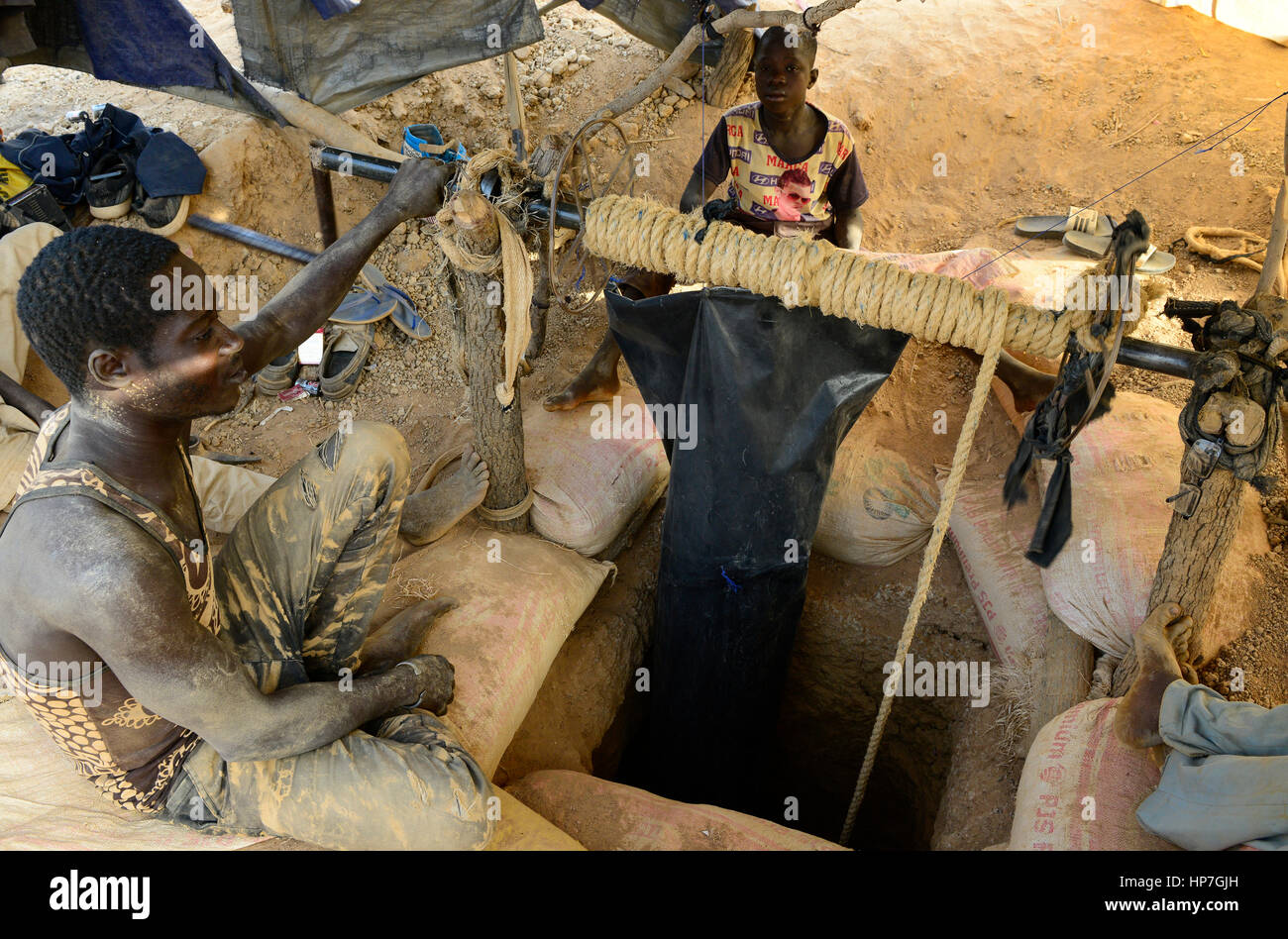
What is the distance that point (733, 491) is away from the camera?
217cm

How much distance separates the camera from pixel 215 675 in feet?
4.95

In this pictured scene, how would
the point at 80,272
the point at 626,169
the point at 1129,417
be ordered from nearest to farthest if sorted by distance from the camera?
the point at 80,272
the point at 1129,417
the point at 626,169

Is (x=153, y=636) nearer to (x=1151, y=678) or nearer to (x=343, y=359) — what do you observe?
(x=1151, y=678)

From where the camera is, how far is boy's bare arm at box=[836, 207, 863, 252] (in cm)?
327

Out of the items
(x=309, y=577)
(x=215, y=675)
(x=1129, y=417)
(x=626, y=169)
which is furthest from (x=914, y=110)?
(x=215, y=675)

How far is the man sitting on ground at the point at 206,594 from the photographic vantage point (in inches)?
56.0

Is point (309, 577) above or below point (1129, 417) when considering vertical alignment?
below

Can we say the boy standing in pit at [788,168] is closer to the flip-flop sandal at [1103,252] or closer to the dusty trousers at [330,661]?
the flip-flop sandal at [1103,252]

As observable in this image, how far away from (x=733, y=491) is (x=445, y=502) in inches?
34.6

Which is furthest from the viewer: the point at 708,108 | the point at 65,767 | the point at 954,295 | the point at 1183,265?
the point at 708,108

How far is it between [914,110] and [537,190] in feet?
11.0

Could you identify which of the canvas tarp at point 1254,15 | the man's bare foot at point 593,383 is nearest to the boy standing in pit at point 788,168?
the man's bare foot at point 593,383
